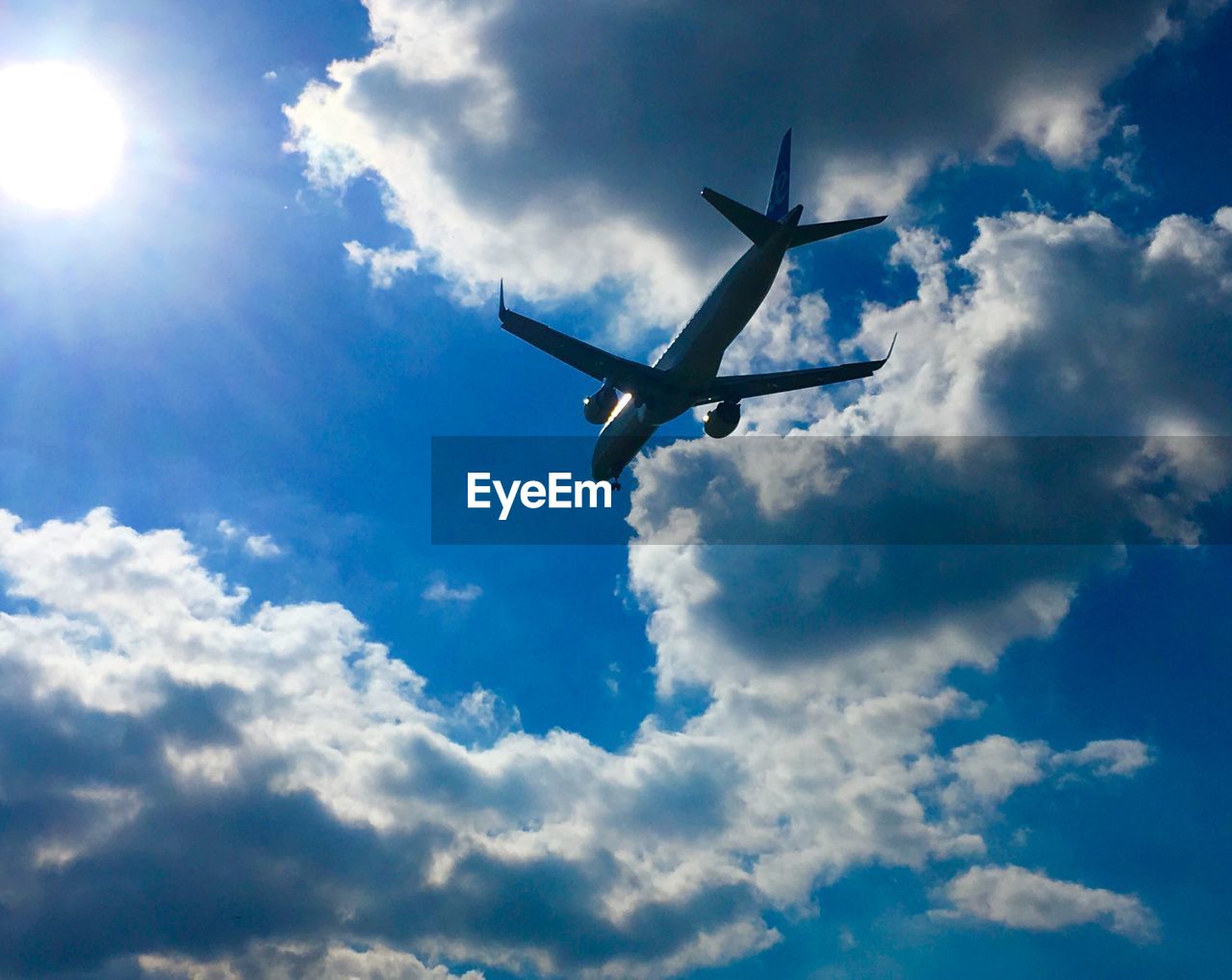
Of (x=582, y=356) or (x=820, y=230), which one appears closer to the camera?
(x=820, y=230)

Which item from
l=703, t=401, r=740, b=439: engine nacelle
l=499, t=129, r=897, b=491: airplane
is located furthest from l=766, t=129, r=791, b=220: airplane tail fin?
l=703, t=401, r=740, b=439: engine nacelle

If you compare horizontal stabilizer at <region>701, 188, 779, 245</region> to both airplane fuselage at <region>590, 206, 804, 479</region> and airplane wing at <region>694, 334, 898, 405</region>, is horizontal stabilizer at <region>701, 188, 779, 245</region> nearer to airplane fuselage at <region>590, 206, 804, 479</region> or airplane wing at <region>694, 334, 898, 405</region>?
airplane fuselage at <region>590, 206, 804, 479</region>

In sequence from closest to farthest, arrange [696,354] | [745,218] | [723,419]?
1. [745,218]
2. [696,354]
3. [723,419]

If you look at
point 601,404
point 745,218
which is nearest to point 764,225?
point 745,218

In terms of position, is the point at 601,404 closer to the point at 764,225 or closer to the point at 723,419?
the point at 723,419

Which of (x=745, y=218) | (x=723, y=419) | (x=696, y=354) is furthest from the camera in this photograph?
(x=723, y=419)

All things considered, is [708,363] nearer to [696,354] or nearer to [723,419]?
[696,354]
